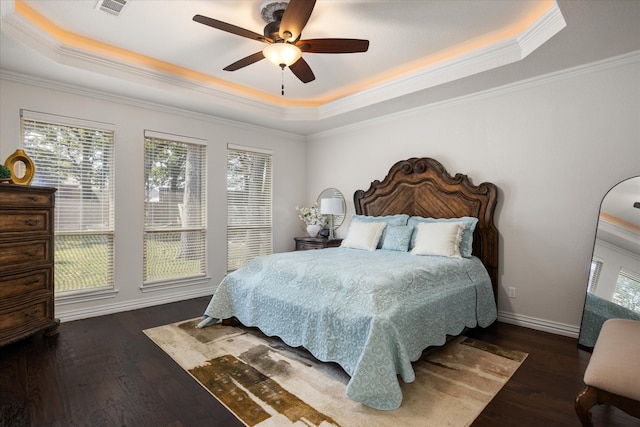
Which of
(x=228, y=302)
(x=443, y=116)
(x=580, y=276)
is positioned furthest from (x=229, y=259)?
(x=580, y=276)

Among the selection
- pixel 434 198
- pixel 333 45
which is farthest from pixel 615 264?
pixel 333 45

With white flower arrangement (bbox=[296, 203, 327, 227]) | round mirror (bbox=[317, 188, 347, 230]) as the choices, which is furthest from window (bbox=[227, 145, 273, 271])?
round mirror (bbox=[317, 188, 347, 230])

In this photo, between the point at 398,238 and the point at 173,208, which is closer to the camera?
the point at 398,238

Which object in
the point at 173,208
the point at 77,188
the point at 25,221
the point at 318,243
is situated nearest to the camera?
the point at 25,221

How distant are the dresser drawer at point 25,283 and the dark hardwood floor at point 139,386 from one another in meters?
0.49

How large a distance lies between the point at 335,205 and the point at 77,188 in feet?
10.7

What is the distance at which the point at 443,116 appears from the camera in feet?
13.8

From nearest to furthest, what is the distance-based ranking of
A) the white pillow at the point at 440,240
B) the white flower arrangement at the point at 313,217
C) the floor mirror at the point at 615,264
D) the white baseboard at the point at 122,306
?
the floor mirror at the point at 615,264 → the white pillow at the point at 440,240 → the white baseboard at the point at 122,306 → the white flower arrangement at the point at 313,217

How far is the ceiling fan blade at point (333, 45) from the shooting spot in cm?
257

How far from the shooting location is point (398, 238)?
3.90m

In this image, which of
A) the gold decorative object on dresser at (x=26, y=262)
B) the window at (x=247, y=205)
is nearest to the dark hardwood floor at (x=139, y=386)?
the gold decorative object on dresser at (x=26, y=262)

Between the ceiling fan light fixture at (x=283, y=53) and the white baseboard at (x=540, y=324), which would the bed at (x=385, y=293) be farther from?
the ceiling fan light fixture at (x=283, y=53)

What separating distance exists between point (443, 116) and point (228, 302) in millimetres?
3415

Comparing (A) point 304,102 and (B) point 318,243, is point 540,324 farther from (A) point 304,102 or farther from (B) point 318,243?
(A) point 304,102
